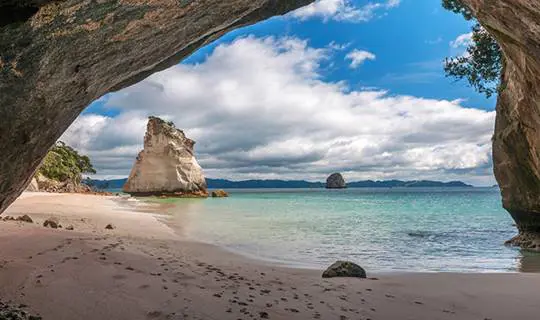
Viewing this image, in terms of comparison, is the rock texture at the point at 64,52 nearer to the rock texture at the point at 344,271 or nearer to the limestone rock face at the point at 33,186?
the rock texture at the point at 344,271

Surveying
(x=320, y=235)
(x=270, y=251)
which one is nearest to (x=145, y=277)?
(x=270, y=251)

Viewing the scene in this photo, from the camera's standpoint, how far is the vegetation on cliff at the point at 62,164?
201 feet

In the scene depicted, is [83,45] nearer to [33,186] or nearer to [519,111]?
[519,111]

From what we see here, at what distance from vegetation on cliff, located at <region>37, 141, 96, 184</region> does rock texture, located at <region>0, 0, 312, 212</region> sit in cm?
5834

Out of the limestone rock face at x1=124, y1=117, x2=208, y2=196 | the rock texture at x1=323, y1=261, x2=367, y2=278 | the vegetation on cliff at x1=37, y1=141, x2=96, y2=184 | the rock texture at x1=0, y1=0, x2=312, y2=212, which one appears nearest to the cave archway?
the rock texture at x1=0, y1=0, x2=312, y2=212

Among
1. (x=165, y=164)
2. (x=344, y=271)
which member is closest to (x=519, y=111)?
(x=344, y=271)

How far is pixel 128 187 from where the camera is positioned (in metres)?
85.4

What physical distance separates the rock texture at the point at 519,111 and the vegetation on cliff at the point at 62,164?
5820 cm

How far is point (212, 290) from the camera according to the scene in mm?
7148

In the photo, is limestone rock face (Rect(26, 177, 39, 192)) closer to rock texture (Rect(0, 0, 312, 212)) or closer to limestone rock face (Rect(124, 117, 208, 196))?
limestone rock face (Rect(124, 117, 208, 196))

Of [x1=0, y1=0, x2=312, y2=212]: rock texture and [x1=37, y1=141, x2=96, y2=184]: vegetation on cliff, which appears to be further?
[x1=37, y1=141, x2=96, y2=184]: vegetation on cliff

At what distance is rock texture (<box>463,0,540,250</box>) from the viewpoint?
6.81 metres

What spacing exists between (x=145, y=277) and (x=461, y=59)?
526 inches

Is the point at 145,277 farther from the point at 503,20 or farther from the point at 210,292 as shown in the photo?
the point at 503,20
